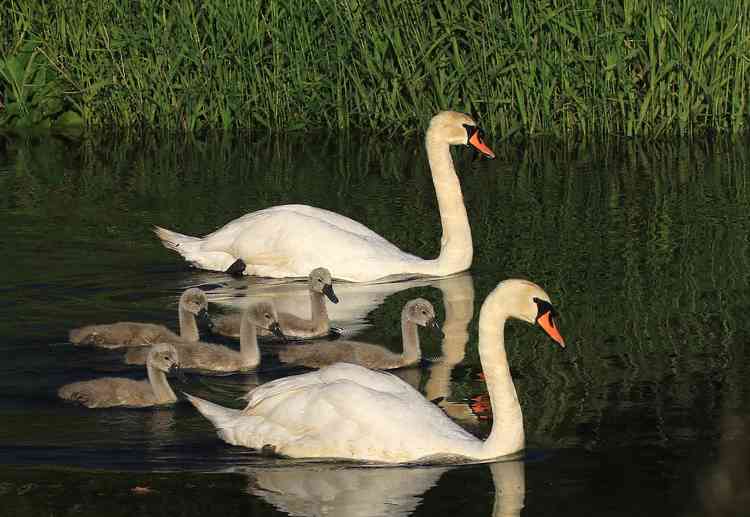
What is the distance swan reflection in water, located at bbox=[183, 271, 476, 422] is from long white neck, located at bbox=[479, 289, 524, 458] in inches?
74.1

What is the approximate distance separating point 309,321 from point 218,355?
1165 millimetres

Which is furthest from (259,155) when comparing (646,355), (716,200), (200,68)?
(646,355)

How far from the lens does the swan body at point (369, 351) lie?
933cm

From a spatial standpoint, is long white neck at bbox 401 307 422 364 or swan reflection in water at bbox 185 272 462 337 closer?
long white neck at bbox 401 307 422 364

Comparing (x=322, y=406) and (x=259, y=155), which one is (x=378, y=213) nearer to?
(x=259, y=155)

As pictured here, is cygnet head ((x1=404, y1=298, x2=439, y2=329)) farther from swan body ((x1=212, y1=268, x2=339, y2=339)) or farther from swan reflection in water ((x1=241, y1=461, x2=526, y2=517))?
swan reflection in water ((x1=241, y1=461, x2=526, y2=517))

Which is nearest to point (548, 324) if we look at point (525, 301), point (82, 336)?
point (525, 301)

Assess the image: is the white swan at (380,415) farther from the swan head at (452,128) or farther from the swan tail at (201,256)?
the swan head at (452,128)

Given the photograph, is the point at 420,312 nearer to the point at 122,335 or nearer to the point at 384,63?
the point at 122,335

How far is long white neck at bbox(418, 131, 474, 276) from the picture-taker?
1191cm

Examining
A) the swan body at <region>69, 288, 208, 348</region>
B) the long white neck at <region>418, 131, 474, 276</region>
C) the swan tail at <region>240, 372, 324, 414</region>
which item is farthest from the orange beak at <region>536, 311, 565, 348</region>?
the long white neck at <region>418, 131, 474, 276</region>

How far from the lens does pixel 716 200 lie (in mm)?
14078

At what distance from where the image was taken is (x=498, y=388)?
7.46m

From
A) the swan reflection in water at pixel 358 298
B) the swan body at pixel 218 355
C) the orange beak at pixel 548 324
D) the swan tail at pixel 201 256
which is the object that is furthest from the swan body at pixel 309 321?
the orange beak at pixel 548 324
